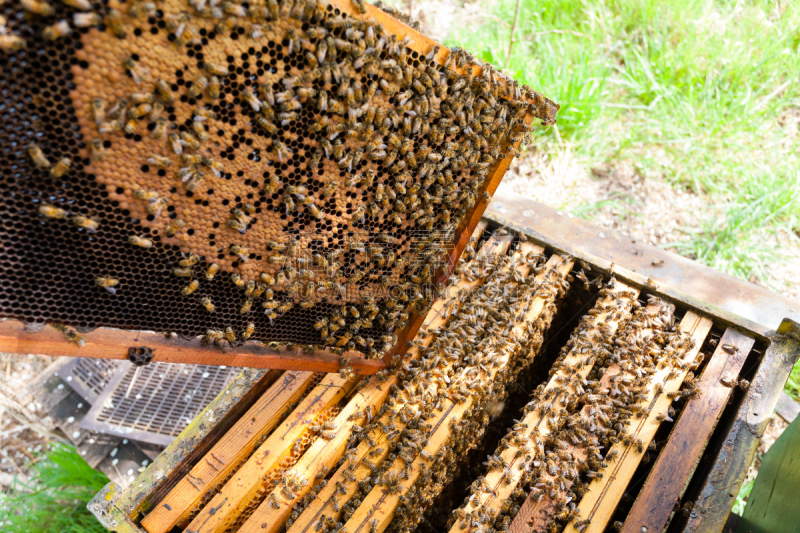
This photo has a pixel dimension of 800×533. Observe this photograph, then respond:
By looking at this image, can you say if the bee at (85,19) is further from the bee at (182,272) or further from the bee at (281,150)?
the bee at (182,272)

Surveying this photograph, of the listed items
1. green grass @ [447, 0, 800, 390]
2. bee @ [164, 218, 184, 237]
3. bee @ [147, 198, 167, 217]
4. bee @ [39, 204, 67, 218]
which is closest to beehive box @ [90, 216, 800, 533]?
bee @ [164, 218, 184, 237]

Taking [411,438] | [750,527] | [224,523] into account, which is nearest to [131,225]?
[224,523]

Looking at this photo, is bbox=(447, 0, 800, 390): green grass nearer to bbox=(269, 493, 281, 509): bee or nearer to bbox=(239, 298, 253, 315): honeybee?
bbox=(239, 298, 253, 315): honeybee

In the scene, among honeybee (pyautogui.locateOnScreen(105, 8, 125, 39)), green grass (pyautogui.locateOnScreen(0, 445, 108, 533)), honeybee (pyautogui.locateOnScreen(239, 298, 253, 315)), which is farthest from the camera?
green grass (pyautogui.locateOnScreen(0, 445, 108, 533))

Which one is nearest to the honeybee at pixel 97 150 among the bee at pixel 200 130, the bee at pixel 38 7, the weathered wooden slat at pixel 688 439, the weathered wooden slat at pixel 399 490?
the bee at pixel 200 130

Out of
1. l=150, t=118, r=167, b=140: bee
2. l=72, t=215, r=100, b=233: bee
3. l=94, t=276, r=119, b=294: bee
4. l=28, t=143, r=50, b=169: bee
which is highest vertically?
l=150, t=118, r=167, b=140: bee

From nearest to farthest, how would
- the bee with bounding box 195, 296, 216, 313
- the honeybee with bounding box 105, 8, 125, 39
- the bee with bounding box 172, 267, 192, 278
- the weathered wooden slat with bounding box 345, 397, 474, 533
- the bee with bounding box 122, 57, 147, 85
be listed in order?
the honeybee with bounding box 105, 8, 125, 39 → the bee with bounding box 122, 57, 147, 85 → the bee with bounding box 172, 267, 192, 278 → the bee with bounding box 195, 296, 216, 313 → the weathered wooden slat with bounding box 345, 397, 474, 533
